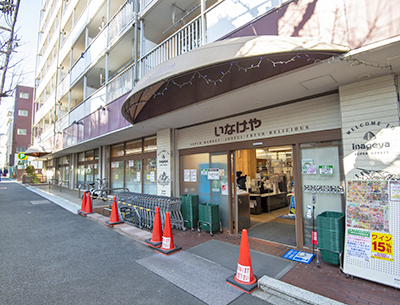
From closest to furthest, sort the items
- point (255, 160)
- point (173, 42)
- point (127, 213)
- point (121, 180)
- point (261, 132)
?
1. point (261, 132)
2. point (173, 42)
3. point (127, 213)
4. point (255, 160)
5. point (121, 180)

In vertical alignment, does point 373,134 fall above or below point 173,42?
below

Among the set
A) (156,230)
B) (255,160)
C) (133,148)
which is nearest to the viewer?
(156,230)

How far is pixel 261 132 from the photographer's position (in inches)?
238

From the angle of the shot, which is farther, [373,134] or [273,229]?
[273,229]

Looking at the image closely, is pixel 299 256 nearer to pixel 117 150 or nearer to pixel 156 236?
pixel 156 236

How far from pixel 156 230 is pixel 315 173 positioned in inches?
156

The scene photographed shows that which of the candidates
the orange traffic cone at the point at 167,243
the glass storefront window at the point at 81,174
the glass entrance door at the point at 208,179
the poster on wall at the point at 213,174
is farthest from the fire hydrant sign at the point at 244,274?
the glass storefront window at the point at 81,174

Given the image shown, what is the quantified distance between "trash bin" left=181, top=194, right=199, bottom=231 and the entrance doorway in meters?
1.36

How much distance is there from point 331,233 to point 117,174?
1155 cm

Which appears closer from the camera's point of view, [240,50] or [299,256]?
[240,50]

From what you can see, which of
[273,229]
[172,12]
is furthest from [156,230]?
[172,12]

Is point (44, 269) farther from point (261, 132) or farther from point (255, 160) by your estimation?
point (255, 160)

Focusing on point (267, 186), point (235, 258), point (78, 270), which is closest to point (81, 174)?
point (267, 186)

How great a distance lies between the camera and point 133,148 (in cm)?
1159
